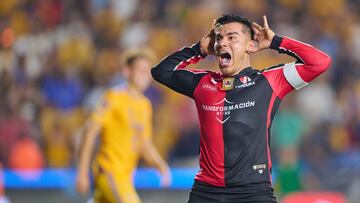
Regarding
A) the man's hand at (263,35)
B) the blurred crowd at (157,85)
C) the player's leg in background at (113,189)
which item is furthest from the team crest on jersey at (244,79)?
the blurred crowd at (157,85)

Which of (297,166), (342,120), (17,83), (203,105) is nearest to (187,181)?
(297,166)

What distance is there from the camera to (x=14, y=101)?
1441 centimetres

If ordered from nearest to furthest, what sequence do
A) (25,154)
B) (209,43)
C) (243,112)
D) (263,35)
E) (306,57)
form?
(243,112) → (306,57) → (263,35) → (209,43) → (25,154)

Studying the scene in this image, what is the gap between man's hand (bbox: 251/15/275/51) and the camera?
6.52m

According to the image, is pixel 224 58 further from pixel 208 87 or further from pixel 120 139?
pixel 120 139

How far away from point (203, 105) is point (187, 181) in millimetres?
6427

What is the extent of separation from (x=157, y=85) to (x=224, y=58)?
25.5ft

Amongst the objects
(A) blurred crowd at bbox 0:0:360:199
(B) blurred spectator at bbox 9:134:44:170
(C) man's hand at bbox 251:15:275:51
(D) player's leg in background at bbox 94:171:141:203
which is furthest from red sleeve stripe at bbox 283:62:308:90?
(B) blurred spectator at bbox 9:134:44:170

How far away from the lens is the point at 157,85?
46.7ft

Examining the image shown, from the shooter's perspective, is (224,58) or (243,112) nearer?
(243,112)

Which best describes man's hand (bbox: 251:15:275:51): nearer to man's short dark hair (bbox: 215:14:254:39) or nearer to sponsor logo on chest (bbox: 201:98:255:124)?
man's short dark hair (bbox: 215:14:254:39)

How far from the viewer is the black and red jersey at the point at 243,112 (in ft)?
20.5

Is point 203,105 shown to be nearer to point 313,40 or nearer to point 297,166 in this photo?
point 297,166

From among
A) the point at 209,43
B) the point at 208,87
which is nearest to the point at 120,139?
the point at 209,43
